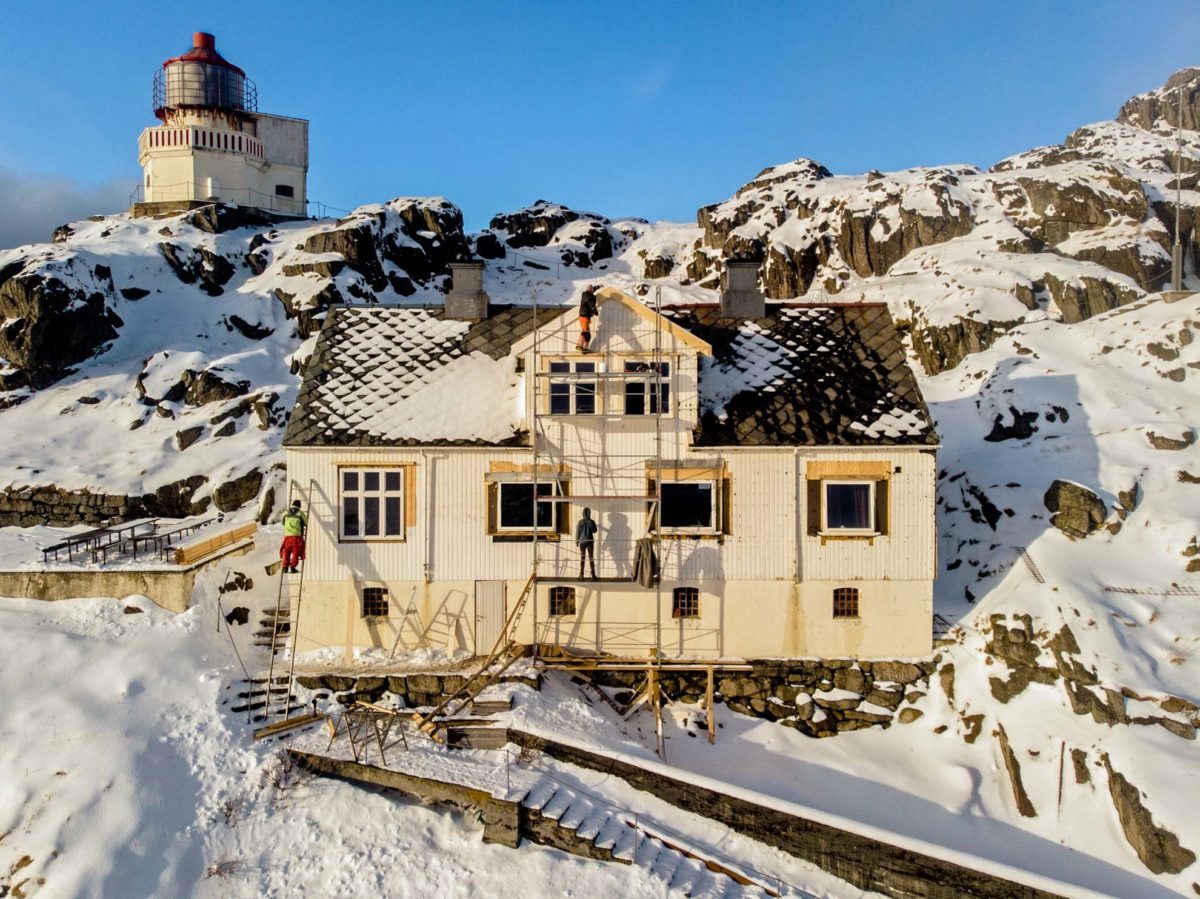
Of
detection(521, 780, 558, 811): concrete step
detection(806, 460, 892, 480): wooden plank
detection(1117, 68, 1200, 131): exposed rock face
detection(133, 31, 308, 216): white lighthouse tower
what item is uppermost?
detection(1117, 68, 1200, 131): exposed rock face

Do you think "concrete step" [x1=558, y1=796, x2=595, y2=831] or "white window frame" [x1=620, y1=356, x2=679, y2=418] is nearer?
Result: "concrete step" [x1=558, y1=796, x2=595, y2=831]

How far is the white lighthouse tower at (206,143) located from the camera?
187ft

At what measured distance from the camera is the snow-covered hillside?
14.1 metres

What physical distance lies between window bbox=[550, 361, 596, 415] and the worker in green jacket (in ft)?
21.4

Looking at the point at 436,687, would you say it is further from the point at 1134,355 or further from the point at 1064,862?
the point at 1134,355

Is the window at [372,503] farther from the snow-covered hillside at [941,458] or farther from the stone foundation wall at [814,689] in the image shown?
the stone foundation wall at [814,689]

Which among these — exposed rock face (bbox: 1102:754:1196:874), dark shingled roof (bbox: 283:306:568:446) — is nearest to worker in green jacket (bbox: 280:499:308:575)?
dark shingled roof (bbox: 283:306:568:446)

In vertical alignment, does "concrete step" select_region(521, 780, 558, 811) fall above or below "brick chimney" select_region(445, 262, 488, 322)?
below

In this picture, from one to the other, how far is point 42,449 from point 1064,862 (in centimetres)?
3940

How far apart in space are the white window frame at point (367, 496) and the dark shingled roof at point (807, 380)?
754 centimetres

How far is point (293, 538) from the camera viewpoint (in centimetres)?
1759

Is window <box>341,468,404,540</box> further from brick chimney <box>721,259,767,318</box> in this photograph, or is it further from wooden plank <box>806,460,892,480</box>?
brick chimney <box>721,259,767,318</box>

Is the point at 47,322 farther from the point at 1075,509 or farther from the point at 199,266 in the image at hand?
the point at 1075,509

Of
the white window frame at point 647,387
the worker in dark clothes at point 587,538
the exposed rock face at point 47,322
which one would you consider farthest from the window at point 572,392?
the exposed rock face at point 47,322
